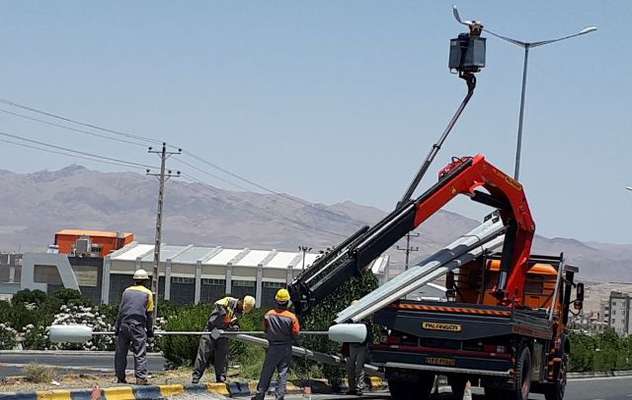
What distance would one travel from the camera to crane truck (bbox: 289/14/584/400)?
1966cm

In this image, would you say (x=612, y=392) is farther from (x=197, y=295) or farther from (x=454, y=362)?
(x=197, y=295)

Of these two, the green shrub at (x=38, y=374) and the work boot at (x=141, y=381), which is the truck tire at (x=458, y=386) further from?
the green shrub at (x=38, y=374)

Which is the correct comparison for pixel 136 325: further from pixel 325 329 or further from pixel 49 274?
pixel 49 274

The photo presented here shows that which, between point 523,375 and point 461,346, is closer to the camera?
point 461,346

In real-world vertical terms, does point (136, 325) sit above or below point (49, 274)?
below

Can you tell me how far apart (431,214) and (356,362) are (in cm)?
300

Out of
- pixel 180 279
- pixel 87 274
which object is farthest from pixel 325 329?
pixel 87 274

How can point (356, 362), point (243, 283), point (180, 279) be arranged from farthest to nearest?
point (180, 279) < point (243, 283) < point (356, 362)

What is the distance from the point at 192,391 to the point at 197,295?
9419cm

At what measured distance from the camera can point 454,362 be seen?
19672 mm

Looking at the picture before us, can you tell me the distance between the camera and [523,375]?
20.4 m

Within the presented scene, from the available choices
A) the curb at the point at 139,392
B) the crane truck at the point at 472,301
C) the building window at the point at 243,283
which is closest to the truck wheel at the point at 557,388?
the crane truck at the point at 472,301

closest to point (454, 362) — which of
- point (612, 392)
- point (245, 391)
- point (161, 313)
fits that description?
point (245, 391)

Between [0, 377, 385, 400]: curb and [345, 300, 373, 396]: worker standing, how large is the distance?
1.00 metres
